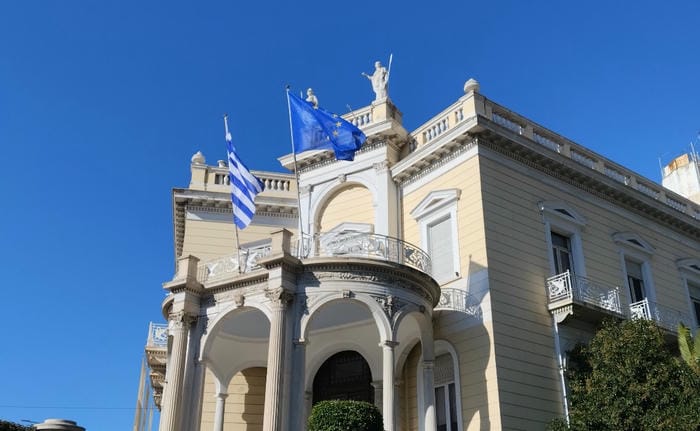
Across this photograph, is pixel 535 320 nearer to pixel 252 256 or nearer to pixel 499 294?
pixel 499 294

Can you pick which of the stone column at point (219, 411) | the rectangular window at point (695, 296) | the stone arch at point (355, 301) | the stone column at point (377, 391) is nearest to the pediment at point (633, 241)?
the rectangular window at point (695, 296)

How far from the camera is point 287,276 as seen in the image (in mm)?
15836

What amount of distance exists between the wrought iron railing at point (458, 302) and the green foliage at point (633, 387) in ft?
9.77

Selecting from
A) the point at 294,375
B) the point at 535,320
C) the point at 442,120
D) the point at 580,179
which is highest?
the point at 442,120

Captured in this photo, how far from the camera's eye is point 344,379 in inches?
765

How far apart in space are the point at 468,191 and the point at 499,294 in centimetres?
303

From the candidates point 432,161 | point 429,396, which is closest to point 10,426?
point 429,396

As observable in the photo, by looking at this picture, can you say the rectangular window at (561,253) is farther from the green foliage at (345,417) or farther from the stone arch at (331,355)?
the green foliage at (345,417)

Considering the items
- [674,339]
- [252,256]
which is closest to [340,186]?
[252,256]

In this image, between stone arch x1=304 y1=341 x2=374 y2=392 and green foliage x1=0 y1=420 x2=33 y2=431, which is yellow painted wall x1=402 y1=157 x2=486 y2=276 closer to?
stone arch x1=304 y1=341 x2=374 y2=392

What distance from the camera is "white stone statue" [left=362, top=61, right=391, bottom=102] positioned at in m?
22.5

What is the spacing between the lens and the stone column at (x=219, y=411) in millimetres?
18781

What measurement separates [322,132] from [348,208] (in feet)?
13.2

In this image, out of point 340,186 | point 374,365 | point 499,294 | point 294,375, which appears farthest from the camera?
point 340,186
